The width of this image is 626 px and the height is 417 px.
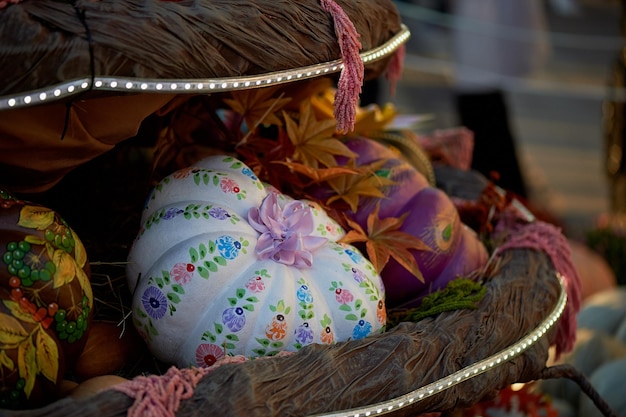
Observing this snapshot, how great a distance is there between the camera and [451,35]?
11.9 ft

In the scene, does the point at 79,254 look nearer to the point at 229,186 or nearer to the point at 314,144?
the point at 229,186

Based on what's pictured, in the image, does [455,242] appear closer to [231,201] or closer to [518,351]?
[518,351]

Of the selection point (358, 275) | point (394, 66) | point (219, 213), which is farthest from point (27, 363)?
point (394, 66)

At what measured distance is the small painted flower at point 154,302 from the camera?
813 millimetres

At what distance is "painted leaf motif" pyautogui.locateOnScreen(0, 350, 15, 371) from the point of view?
2.29 feet

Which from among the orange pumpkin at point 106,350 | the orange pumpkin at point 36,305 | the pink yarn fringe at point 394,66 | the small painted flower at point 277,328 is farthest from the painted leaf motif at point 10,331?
the pink yarn fringe at point 394,66

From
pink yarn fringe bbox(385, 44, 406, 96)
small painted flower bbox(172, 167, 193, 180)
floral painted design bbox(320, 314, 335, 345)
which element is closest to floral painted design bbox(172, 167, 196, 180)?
small painted flower bbox(172, 167, 193, 180)

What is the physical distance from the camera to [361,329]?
87 centimetres

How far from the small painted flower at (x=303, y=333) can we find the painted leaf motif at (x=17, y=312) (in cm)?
24

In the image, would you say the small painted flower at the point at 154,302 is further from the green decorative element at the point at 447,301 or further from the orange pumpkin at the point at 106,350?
the green decorative element at the point at 447,301

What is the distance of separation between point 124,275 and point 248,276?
0.18 metres

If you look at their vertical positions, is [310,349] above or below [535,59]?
above

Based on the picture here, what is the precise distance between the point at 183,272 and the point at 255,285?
7 cm

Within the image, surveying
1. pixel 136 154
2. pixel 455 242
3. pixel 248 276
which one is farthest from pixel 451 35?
pixel 248 276
